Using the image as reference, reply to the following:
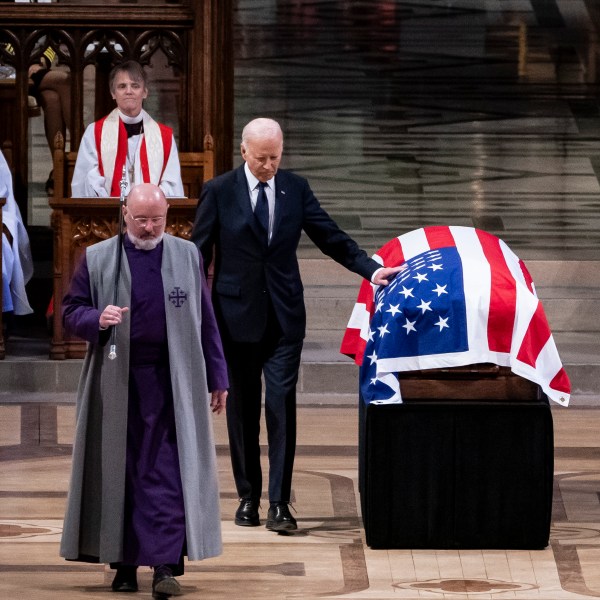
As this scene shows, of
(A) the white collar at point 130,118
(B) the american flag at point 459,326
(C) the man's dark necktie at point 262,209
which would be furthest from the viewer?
(A) the white collar at point 130,118

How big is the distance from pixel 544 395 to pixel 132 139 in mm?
4202

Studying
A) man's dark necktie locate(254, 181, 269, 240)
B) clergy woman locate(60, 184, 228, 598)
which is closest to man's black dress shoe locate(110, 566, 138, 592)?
clergy woman locate(60, 184, 228, 598)

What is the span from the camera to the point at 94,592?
23.8 ft

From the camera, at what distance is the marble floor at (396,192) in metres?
7.55

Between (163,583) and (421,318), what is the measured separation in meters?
1.62

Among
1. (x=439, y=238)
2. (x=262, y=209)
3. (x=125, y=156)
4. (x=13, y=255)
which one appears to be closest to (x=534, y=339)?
(x=439, y=238)

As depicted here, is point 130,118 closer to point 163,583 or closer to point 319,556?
point 319,556

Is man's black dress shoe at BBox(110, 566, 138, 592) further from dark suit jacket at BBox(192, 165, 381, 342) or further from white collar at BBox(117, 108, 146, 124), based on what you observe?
white collar at BBox(117, 108, 146, 124)

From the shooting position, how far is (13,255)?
11.4m

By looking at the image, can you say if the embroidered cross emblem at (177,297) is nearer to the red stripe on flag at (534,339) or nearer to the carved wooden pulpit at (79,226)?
the red stripe on flag at (534,339)

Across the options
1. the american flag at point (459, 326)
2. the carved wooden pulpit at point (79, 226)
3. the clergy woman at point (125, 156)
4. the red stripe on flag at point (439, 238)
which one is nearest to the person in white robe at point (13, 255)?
the carved wooden pulpit at point (79, 226)

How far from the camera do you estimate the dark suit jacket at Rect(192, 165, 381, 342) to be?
815 centimetres

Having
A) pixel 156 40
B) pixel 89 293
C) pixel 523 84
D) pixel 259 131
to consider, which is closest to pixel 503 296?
pixel 259 131

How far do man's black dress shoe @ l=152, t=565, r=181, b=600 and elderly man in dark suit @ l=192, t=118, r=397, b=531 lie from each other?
3.58 ft
